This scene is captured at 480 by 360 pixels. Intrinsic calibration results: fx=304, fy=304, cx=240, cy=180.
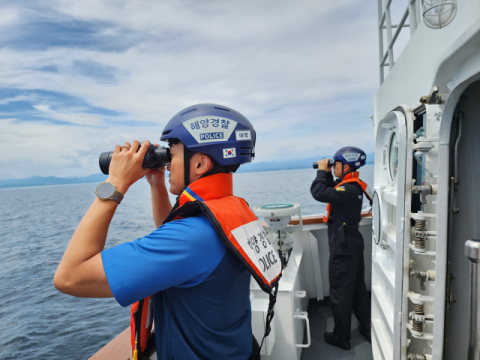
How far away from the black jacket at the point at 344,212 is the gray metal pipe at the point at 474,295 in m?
2.25

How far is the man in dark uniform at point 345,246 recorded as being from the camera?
3107 millimetres

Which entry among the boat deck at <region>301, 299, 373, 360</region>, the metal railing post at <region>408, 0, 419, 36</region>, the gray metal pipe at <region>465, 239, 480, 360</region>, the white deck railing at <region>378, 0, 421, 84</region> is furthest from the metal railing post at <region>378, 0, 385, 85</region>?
the gray metal pipe at <region>465, 239, 480, 360</region>

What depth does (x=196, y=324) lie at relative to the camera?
1.01 meters

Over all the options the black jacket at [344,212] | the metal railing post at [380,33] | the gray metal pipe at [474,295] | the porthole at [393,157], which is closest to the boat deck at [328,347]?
the black jacket at [344,212]

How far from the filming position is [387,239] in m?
2.27

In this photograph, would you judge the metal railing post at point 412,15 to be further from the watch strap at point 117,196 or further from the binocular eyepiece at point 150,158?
the watch strap at point 117,196

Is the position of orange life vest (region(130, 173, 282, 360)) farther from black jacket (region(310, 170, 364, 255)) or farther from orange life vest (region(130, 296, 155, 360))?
black jacket (region(310, 170, 364, 255))

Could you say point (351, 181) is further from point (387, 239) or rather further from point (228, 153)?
point (228, 153)

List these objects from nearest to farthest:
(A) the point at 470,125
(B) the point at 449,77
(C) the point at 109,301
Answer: (B) the point at 449,77
(A) the point at 470,125
(C) the point at 109,301

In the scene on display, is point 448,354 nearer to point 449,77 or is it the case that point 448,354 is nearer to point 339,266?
point 449,77

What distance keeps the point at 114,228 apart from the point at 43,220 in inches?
499

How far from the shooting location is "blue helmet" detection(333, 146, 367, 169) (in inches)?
135

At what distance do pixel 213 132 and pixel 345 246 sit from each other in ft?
8.30

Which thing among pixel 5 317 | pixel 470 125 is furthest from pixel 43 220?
pixel 470 125
